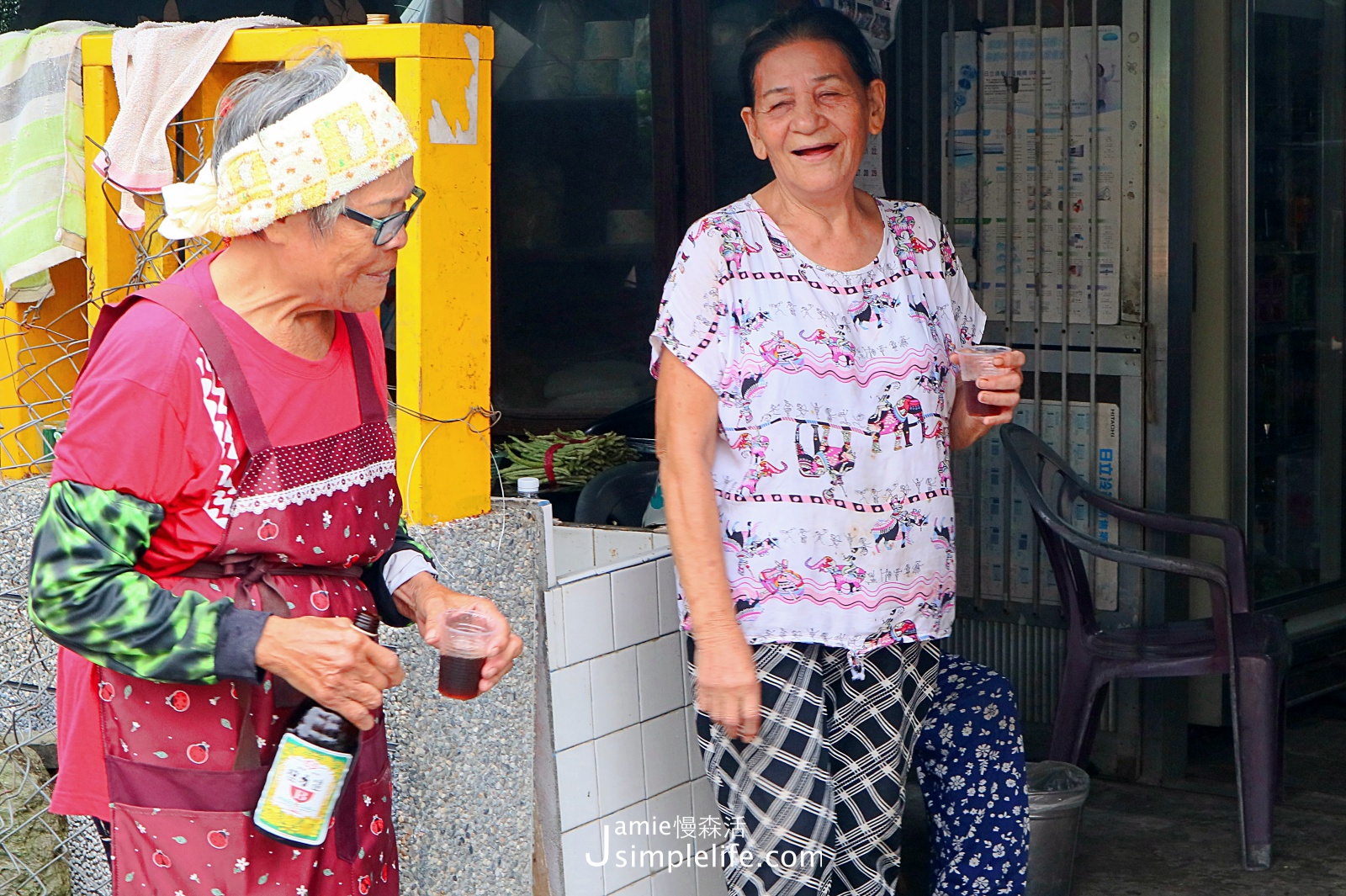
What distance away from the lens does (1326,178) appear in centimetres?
496

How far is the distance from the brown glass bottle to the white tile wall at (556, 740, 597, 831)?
0.95m

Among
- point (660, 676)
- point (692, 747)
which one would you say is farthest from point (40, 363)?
point (692, 747)

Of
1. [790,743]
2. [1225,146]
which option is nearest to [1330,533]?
[1225,146]

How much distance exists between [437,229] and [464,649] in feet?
3.44

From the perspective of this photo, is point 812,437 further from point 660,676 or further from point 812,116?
point 660,676

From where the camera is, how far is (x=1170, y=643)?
393 centimetres

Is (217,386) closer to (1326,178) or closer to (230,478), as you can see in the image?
(230,478)

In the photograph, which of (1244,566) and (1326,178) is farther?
(1326,178)

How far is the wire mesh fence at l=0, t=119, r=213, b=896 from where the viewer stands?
3.08 m

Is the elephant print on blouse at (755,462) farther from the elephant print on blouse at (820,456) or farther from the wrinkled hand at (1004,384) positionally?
the wrinkled hand at (1004,384)

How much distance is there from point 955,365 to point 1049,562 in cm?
186

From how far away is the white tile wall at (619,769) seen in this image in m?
2.85

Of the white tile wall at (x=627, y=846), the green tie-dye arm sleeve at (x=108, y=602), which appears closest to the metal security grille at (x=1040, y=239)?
the white tile wall at (x=627, y=846)

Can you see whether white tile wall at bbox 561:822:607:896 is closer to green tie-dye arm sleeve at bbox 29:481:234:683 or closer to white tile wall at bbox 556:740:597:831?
white tile wall at bbox 556:740:597:831
